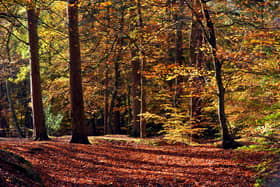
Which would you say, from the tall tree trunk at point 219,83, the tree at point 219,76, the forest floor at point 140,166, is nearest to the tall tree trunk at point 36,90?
the forest floor at point 140,166

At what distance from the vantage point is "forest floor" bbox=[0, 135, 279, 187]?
6.98m

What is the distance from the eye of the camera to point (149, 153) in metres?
11.2

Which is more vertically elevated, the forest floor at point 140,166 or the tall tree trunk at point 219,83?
the tall tree trunk at point 219,83

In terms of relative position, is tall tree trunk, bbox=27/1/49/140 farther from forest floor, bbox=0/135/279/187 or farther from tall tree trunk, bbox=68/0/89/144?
forest floor, bbox=0/135/279/187

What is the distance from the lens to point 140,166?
8.90 m

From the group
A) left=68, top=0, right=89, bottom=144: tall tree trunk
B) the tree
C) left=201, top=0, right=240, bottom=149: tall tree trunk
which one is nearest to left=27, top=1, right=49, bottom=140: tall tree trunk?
left=68, top=0, right=89, bottom=144: tall tree trunk

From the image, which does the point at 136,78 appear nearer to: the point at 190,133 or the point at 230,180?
the point at 190,133

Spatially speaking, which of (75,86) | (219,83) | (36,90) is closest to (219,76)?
(219,83)

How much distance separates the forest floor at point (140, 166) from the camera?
6.98 m

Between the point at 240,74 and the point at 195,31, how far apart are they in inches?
158

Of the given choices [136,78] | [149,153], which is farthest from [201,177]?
[136,78]

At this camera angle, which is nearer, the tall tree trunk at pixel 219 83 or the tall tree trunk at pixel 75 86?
the tall tree trunk at pixel 219 83

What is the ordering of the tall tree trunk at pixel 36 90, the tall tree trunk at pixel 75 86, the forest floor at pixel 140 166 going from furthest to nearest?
the tall tree trunk at pixel 36 90 → the tall tree trunk at pixel 75 86 → the forest floor at pixel 140 166

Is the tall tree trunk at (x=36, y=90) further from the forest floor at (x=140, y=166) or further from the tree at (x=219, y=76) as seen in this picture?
the tree at (x=219, y=76)
